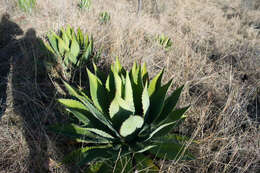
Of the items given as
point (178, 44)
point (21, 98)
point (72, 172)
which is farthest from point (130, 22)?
point (72, 172)

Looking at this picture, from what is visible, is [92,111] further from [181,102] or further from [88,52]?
[88,52]

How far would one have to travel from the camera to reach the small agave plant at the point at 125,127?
38.0 inches

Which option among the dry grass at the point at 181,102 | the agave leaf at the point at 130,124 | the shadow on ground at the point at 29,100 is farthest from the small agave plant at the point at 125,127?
the shadow on ground at the point at 29,100

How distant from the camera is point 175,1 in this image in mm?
8867

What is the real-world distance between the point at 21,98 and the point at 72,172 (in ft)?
3.40

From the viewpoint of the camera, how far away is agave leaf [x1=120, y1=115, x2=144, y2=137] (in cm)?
89

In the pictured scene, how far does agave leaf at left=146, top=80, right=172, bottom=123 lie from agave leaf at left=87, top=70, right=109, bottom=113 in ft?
1.08

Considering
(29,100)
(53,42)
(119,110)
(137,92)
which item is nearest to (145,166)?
(119,110)

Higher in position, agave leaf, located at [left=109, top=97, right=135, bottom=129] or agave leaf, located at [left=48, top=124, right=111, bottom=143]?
agave leaf, located at [left=109, top=97, right=135, bottom=129]

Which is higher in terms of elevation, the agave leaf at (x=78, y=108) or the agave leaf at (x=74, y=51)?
the agave leaf at (x=74, y=51)

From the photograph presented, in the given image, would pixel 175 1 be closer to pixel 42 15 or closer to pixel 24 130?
pixel 42 15

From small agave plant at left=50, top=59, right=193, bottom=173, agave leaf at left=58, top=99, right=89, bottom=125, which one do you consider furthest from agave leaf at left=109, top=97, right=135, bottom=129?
agave leaf at left=58, top=99, right=89, bottom=125

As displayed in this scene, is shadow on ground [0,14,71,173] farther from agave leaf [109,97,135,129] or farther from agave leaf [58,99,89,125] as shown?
agave leaf [109,97,135,129]

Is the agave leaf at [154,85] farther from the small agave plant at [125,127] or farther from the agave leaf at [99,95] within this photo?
the agave leaf at [99,95]
